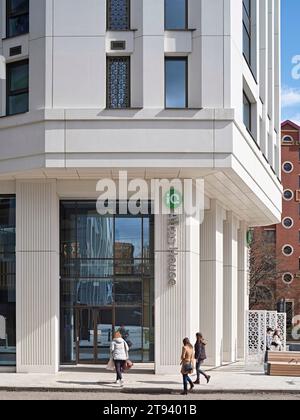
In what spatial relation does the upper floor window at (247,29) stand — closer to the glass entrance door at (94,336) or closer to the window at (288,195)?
the glass entrance door at (94,336)

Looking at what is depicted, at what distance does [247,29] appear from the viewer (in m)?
35.0

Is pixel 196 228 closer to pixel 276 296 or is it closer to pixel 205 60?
pixel 205 60

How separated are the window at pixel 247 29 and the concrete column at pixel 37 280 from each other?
10246mm

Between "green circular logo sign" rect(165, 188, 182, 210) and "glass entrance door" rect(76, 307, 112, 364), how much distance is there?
15.2 ft

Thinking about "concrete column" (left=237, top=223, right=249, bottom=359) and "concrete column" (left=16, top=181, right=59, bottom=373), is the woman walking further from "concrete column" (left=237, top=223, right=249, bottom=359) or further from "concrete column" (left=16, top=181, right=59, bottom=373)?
"concrete column" (left=237, top=223, right=249, bottom=359)

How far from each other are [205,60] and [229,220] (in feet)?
39.7

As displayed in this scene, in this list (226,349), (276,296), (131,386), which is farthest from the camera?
(276,296)

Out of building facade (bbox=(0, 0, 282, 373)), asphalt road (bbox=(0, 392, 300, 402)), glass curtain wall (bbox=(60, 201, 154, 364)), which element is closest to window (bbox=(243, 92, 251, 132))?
building facade (bbox=(0, 0, 282, 373))

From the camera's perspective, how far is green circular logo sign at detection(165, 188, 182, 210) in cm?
2881

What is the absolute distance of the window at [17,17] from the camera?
1148 inches

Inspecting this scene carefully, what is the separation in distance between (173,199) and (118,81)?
4.34m

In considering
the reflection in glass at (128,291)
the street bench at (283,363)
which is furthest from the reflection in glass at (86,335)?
the street bench at (283,363)
